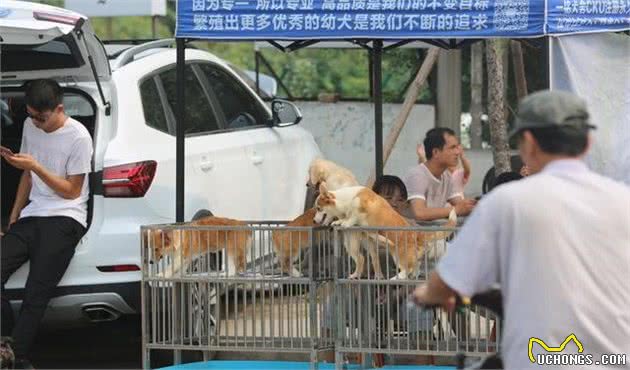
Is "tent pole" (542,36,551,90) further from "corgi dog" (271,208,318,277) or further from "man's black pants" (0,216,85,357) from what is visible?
"man's black pants" (0,216,85,357)

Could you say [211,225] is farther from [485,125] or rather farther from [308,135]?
[485,125]

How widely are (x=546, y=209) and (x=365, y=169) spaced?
9855 mm

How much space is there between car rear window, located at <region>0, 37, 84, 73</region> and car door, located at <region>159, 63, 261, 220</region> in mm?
669

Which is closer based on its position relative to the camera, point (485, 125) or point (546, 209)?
point (546, 209)

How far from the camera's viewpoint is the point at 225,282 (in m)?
7.17

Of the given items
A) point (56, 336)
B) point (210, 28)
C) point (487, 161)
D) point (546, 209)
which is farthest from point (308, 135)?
point (546, 209)

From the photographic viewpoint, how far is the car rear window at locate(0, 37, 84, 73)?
8.28 metres

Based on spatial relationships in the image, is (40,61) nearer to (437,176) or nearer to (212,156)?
(212,156)

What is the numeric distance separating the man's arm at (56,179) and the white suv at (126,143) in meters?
0.13

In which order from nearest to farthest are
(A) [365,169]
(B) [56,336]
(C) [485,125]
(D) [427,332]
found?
(D) [427,332] < (B) [56,336] < (A) [365,169] < (C) [485,125]

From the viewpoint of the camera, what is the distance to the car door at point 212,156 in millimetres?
8633

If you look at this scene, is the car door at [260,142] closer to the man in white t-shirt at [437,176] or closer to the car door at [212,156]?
the car door at [212,156]

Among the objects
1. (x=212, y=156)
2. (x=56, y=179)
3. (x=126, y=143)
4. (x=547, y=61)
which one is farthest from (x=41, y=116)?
(x=547, y=61)

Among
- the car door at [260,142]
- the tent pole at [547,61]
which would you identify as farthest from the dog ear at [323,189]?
the car door at [260,142]
